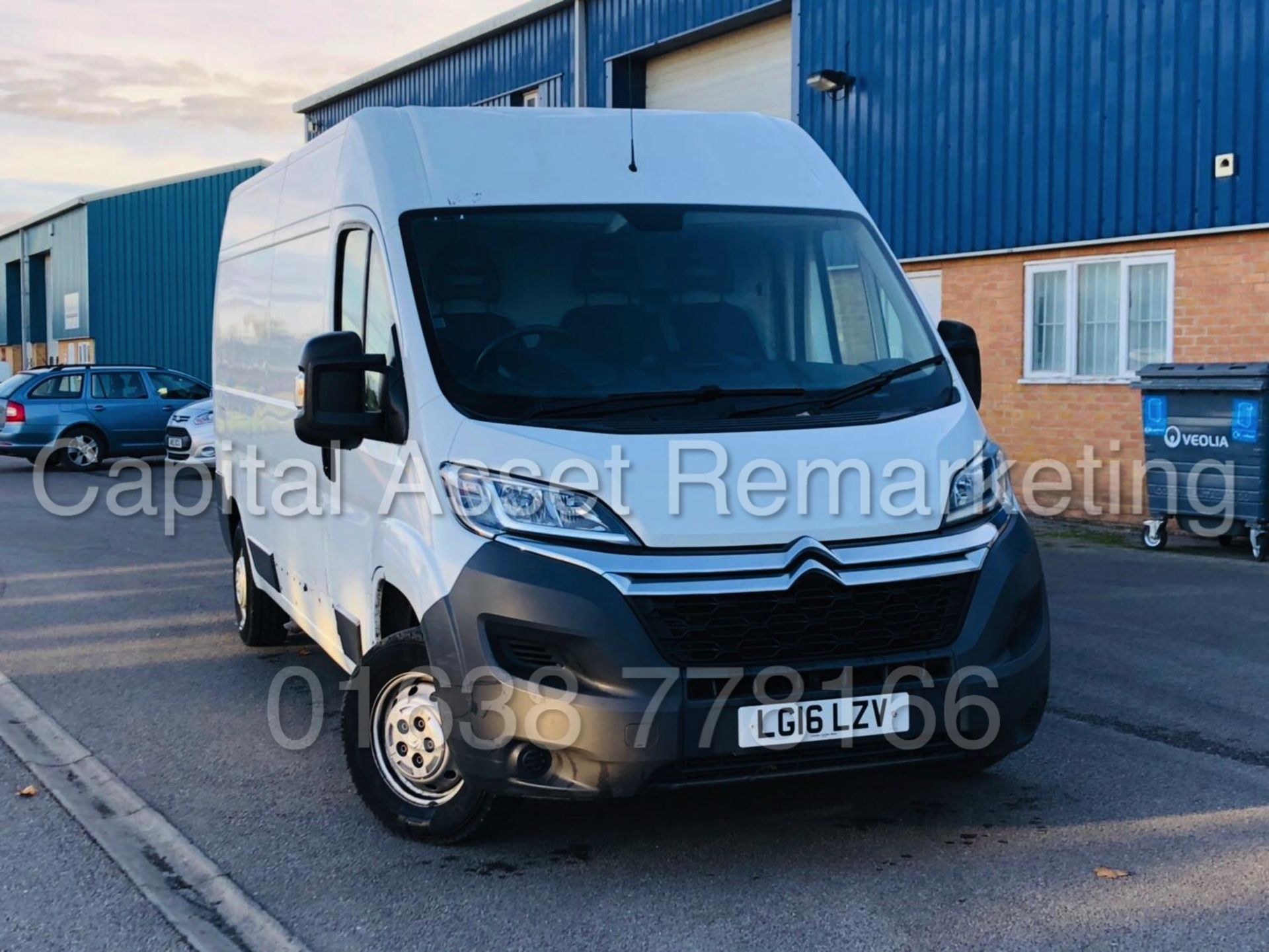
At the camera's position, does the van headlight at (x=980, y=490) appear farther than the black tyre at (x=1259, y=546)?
No

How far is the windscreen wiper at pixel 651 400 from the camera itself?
4.57 m

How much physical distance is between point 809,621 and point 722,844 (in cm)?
89

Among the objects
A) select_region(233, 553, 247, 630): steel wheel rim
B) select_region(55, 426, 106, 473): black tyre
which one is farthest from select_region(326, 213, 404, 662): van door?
select_region(55, 426, 106, 473): black tyre

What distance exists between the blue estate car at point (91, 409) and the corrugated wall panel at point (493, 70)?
5.80 metres

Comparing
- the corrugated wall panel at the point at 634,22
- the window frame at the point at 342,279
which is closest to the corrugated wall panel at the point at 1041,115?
the corrugated wall panel at the point at 634,22

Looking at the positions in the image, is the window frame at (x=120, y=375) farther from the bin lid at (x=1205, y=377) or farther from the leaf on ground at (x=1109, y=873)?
the leaf on ground at (x=1109, y=873)

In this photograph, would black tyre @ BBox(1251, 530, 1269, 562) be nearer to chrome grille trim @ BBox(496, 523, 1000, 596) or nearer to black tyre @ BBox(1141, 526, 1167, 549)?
black tyre @ BBox(1141, 526, 1167, 549)

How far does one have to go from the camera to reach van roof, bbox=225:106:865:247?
5.20 meters

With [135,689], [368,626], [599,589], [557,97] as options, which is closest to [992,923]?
[599,589]

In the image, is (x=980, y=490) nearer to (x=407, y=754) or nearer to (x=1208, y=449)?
(x=407, y=754)

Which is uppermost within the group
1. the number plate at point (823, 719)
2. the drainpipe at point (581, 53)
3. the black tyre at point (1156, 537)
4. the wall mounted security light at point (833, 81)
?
the drainpipe at point (581, 53)

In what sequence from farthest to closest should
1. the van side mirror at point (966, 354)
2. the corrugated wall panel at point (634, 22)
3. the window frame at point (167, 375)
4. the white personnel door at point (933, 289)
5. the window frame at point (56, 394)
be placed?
the window frame at point (167, 375) < the window frame at point (56, 394) < the corrugated wall panel at point (634, 22) < the white personnel door at point (933, 289) < the van side mirror at point (966, 354)

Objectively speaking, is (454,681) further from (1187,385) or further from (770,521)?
(1187,385)

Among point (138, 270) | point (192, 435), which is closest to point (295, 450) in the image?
point (192, 435)
